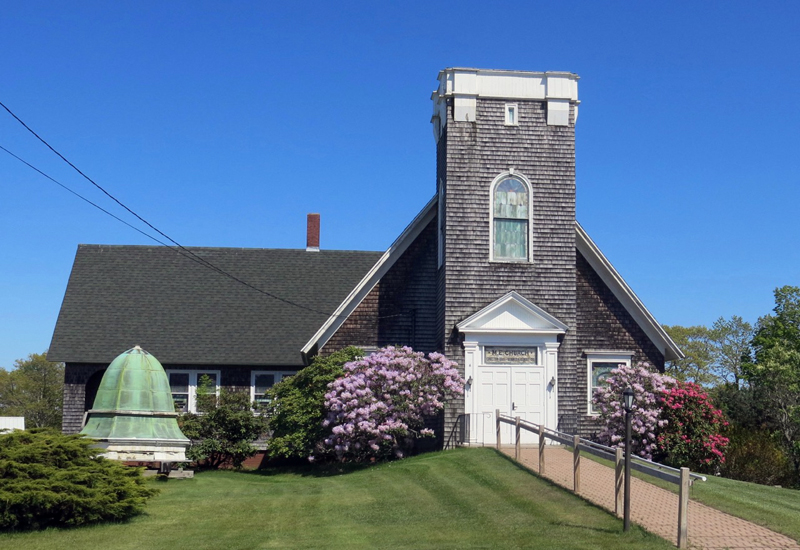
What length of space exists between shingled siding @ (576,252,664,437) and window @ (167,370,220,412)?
1146cm

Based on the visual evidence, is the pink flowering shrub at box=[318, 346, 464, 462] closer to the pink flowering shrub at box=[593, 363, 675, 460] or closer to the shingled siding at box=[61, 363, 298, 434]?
the pink flowering shrub at box=[593, 363, 675, 460]

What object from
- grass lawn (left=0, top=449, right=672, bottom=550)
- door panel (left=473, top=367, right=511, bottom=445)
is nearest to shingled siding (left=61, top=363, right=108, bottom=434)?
grass lawn (left=0, top=449, right=672, bottom=550)

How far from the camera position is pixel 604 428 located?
980 inches

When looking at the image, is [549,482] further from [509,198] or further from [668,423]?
[509,198]

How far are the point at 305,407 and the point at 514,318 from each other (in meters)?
6.03

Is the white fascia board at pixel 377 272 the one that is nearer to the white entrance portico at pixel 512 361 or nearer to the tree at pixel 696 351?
the white entrance portico at pixel 512 361

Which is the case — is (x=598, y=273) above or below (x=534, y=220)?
below

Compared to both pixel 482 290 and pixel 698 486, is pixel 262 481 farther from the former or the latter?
pixel 698 486

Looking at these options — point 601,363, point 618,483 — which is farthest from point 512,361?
point 618,483

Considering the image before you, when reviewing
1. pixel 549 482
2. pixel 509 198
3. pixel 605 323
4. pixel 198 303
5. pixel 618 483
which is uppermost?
pixel 509 198

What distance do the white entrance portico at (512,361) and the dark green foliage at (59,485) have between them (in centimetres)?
1018

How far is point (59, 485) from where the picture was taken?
1489cm

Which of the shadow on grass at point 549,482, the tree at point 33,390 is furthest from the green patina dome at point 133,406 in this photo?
the tree at point 33,390

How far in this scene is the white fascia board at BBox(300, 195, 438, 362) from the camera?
85.6 ft
